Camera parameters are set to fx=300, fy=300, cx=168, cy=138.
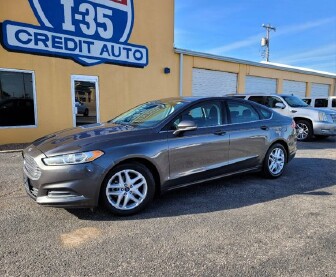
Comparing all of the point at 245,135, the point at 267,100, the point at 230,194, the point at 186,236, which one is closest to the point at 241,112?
the point at 245,135

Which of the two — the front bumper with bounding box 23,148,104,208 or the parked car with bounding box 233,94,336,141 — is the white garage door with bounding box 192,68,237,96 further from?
the front bumper with bounding box 23,148,104,208

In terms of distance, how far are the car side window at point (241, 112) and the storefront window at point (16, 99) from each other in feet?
23.2

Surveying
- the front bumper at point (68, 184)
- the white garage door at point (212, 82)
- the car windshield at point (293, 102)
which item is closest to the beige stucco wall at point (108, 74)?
the white garage door at point (212, 82)

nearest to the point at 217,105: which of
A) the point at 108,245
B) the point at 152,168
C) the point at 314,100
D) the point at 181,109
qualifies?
the point at 181,109

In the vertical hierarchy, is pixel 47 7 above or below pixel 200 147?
above

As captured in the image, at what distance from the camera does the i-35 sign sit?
918cm

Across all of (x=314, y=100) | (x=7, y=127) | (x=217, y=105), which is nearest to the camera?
A: (x=217, y=105)

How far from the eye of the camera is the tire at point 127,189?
3.64 meters

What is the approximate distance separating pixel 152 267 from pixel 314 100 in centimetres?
1529

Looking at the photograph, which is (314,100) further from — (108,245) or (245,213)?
(108,245)

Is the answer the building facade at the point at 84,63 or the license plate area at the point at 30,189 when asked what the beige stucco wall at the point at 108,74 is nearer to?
the building facade at the point at 84,63

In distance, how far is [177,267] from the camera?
8.84 ft

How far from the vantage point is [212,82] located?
1455cm

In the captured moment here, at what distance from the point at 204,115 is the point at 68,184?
226 centimetres
